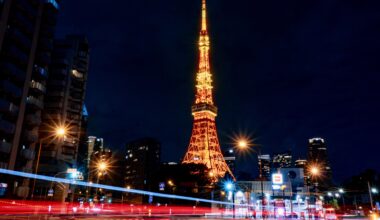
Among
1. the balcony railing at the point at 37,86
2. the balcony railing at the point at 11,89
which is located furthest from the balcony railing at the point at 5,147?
the balcony railing at the point at 37,86

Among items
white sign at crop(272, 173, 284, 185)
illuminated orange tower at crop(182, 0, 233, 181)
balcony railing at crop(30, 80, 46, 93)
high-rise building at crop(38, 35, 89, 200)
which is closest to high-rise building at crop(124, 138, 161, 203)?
illuminated orange tower at crop(182, 0, 233, 181)

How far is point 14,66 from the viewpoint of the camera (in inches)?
1737

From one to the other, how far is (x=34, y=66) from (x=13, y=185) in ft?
57.1

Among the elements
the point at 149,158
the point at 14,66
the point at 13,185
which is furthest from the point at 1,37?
the point at 149,158

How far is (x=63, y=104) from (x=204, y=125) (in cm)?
4534

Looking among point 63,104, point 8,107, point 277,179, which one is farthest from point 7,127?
point 277,179

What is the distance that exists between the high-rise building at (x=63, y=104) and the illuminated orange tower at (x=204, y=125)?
35.0 m

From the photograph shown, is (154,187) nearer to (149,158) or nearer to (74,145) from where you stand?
(74,145)

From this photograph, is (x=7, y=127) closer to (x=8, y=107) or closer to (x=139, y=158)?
(x=8, y=107)

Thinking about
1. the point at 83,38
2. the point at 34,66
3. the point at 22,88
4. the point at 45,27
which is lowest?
the point at 22,88

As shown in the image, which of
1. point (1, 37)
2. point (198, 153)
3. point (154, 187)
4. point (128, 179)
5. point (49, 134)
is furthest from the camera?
point (128, 179)

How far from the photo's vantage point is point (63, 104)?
62.3m

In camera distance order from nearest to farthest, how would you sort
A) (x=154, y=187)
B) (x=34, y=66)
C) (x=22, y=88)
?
(x=22, y=88) → (x=34, y=66) → (x=154, y=187)

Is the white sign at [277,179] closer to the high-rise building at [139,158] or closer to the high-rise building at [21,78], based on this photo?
the high-rise building at [21,78]
